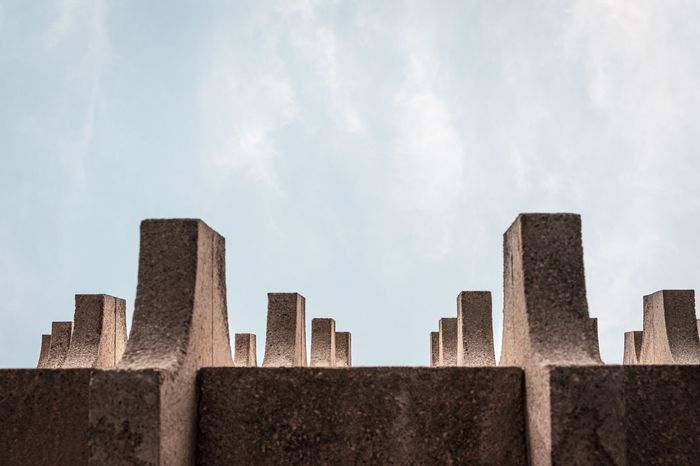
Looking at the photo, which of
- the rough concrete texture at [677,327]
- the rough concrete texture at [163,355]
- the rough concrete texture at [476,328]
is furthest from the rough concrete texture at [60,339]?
the rough concrete texture at [677,327]

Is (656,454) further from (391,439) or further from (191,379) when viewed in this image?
(191,379)

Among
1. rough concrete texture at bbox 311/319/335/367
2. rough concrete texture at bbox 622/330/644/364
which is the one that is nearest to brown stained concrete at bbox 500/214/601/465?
rough concrete texture at bbox 311/319/335/367

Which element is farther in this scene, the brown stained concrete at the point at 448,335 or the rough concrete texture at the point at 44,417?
the brown stained concrete at the point at 448,335

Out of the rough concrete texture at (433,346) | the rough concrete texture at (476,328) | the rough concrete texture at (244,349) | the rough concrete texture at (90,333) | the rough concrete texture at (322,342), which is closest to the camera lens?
the rough concrete texture at (476,328)

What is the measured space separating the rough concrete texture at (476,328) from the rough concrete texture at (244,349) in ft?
29.1

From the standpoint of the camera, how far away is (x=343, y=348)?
16.2 metres

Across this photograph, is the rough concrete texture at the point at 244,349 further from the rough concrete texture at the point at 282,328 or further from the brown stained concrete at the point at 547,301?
the brown stained concrete at the point at 547,301

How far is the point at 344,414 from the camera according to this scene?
12.3 ft

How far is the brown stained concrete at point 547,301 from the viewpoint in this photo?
11.8 ft

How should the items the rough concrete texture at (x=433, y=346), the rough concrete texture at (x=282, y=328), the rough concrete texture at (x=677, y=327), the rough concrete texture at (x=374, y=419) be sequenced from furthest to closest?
the rough concrete texture at (x=433, y=346), the rough concrete texture at (x=677, y=327), the rough concrete texture at (x=282, y=328), the rough concrete texture at (x=374, y=419)

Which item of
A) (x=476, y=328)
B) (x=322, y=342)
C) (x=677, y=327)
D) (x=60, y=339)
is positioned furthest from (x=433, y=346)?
(x=476, y=328)

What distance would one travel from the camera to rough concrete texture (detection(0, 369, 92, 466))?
400cm

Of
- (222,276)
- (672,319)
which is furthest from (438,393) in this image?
(672,319)

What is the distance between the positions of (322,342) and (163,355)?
29.4 ft
